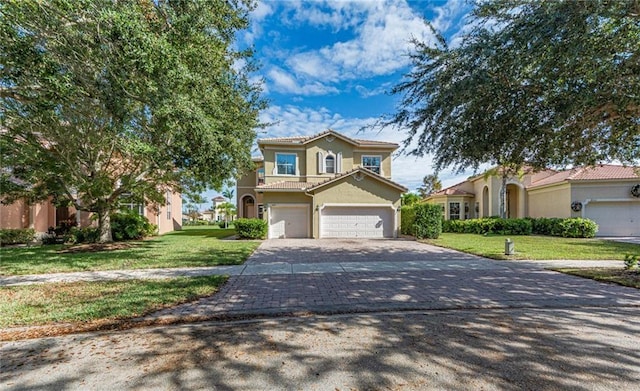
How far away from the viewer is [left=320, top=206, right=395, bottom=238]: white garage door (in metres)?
18.4

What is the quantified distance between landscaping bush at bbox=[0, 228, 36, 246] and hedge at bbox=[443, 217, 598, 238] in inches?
1093

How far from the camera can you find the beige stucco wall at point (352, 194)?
18156 mm

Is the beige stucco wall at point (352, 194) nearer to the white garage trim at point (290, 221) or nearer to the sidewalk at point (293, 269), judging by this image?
the white garage trim at point (290, 221)

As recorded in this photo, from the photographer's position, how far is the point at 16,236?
15.7m

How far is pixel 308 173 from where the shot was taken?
20.6 m

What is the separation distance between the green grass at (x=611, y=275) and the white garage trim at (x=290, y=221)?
43.8ft

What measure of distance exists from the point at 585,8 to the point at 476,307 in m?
5.93

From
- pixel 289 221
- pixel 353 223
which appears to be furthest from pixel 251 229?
pixel 353 223

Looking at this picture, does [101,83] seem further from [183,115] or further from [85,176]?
[85,176]

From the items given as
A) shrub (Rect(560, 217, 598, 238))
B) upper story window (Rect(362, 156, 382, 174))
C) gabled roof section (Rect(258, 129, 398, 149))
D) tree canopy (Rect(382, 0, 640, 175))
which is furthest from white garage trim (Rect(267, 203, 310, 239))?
shrub (Rect(560, 217, 598, 238))

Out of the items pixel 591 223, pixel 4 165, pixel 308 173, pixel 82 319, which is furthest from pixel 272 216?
pixel 591 223

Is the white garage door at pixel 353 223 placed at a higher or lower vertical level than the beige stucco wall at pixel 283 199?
lower

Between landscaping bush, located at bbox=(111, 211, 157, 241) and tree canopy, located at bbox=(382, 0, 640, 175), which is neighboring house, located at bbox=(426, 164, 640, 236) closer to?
tree canopy, located at bbox=(382, 0, 640, 175)

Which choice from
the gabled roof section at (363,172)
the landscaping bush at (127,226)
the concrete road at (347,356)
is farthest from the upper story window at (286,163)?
the concrete road at (347,356)
